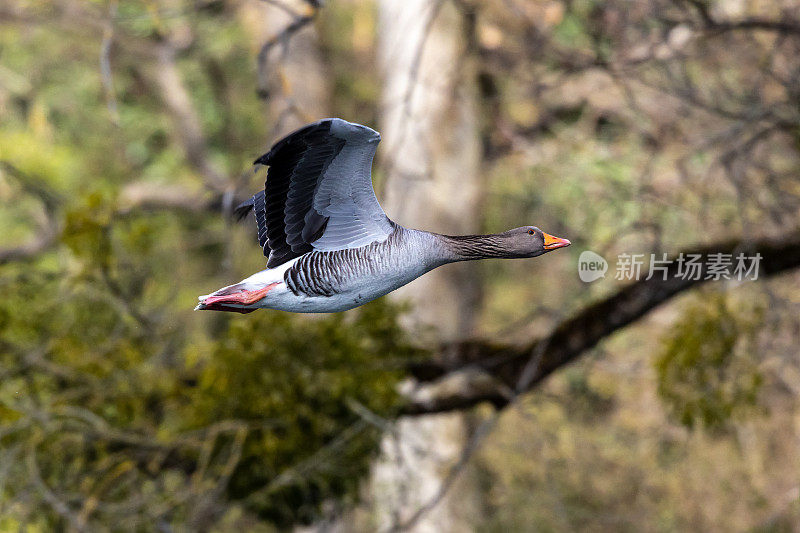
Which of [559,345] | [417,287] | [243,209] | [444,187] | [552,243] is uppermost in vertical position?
[552,243]

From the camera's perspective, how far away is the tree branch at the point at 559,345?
4973 millimetres

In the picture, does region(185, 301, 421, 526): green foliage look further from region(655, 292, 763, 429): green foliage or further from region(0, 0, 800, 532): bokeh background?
region(655, 292, 763, 429): green foliage

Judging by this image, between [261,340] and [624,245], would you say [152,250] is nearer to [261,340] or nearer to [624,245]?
[261,340]

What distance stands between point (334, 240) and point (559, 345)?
3.80 meters

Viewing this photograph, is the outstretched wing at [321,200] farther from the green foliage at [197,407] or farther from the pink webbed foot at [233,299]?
the green foliage at [197,407]

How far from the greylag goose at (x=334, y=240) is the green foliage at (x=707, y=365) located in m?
3.37

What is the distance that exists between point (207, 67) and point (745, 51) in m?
8.88

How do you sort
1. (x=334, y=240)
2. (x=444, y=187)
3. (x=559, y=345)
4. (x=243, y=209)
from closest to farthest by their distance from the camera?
(x=334, y=240)
(x=243, y=209)
(x=559, y=345)
(x=444, y=187)

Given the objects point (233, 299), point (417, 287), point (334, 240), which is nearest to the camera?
point (233, 299)

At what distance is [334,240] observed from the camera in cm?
201

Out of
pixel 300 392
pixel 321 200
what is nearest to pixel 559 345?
pixel 300 392

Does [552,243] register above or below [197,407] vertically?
above

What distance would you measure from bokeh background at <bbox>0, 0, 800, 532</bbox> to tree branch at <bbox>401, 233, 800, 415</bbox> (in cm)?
2

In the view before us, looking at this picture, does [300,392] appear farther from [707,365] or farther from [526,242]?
[526,242]
